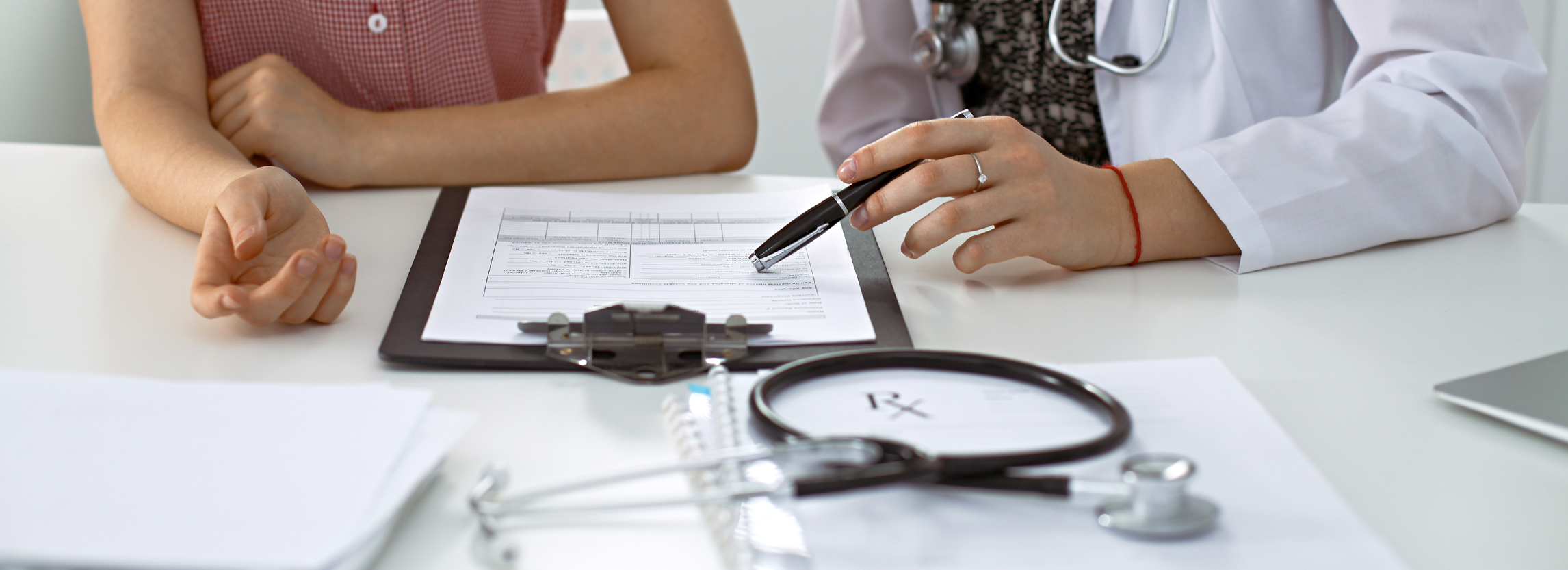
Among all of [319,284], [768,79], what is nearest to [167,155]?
[319,284]

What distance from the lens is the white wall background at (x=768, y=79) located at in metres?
1.10

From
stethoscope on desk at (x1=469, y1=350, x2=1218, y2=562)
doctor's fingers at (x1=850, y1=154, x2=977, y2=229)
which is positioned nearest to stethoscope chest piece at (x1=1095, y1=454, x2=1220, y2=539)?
stethoscope on desk at (x1=469, y1=350, x2=1218, y2=562)

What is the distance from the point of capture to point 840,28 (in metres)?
1.36

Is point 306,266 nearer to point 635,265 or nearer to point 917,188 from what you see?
point 635,265

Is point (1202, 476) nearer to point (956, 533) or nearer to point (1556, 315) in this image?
point (956, 533)

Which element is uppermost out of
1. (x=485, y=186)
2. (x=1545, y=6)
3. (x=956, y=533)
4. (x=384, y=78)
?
(x=1545, y=6)

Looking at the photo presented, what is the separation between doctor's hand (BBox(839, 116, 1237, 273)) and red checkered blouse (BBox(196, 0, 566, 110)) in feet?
1.91

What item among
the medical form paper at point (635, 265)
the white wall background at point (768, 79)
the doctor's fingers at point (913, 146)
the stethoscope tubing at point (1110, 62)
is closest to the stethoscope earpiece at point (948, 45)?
the stethoscope tubing at point (1110, 62)

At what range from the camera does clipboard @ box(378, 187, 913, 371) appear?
0.52 m

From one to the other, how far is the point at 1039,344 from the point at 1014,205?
0.45 feet

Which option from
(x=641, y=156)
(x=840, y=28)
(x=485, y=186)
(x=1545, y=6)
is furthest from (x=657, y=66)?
(x=1545, y=6)

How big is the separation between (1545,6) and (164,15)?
2.35 metres

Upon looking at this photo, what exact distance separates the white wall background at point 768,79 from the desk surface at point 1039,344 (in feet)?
1.11

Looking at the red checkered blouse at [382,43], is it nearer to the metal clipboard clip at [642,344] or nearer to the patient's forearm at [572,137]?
the patient's forearm at [572,137]
